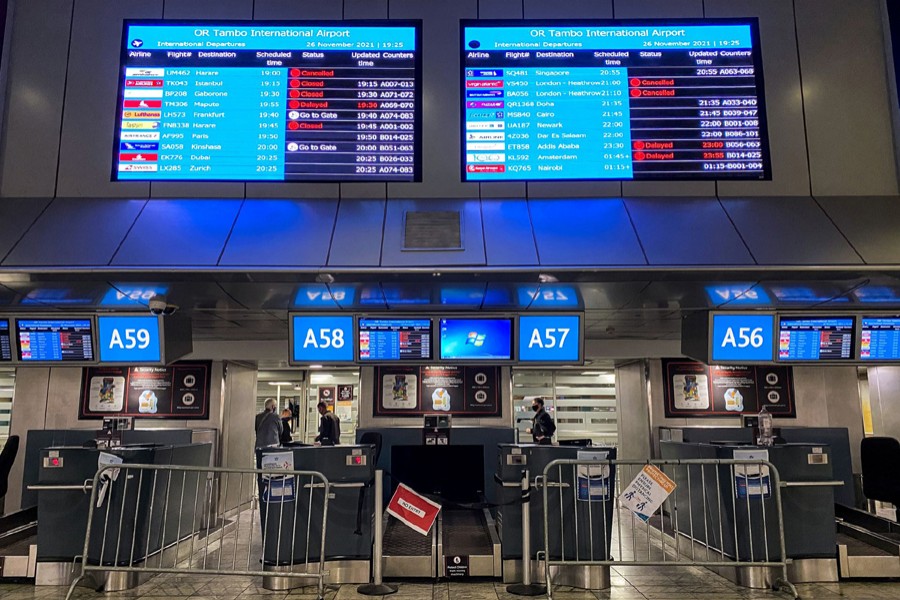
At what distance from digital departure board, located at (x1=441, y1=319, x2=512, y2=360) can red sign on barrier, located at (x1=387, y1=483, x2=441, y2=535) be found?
4.50 ft

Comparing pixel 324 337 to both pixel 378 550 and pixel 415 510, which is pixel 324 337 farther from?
pixel 378 550

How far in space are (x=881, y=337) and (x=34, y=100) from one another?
8514 millimetres

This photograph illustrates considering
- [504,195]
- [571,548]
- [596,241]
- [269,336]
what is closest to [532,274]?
[596,241]

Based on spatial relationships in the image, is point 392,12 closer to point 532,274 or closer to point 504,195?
point 504,195

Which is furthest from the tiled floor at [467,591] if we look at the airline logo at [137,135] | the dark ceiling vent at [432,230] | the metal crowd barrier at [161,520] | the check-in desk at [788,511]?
the airline logo at [137,135]

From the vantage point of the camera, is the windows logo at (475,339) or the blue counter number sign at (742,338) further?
the windows logo at (475,339)

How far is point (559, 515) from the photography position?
5.99m

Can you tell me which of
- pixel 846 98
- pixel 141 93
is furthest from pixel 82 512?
pixel 846 98

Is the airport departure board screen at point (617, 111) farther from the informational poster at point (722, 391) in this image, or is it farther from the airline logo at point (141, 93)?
the informational poster at point (722, 391)

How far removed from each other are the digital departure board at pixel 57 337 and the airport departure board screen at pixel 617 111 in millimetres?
4051

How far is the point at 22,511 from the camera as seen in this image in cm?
777

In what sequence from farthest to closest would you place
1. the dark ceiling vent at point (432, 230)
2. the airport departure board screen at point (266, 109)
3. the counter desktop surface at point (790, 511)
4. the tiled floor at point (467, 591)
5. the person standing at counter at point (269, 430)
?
Result: the person standing at counter at point (269, 430) → the counter desktop surface at point (790, 511) → the airport departure board screen at point (266, 109) → the tiled floor at point (467, 591) → the dark ceiling vent at point (432, 230)

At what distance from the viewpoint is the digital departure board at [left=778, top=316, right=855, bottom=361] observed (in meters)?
5.84

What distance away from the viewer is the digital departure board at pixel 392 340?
234 inches
